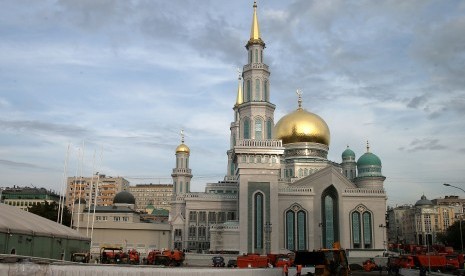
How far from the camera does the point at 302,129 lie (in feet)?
237

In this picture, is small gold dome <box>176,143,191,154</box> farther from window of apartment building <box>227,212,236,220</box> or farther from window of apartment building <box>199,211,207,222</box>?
window of apartment building <box>227,212,236,220</box>

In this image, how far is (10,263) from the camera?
1292 cm

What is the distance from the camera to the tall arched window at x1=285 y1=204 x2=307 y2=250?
61.2 metres

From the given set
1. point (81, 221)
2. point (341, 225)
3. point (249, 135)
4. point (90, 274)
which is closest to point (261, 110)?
point (249, 135)

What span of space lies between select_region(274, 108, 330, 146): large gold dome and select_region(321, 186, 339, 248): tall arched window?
10.3m

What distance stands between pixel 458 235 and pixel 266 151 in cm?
4622

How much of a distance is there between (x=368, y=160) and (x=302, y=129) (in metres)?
11.2

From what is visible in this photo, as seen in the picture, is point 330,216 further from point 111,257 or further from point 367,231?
point 111,257

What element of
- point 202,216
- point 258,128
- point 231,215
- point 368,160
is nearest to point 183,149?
point 202,216

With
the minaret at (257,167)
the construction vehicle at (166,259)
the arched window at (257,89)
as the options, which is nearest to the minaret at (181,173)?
the minaret at (257,167)

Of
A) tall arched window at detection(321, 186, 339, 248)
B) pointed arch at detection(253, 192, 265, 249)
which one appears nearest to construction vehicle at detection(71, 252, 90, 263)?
pointed arch at detection(253, 192, 265, 249)

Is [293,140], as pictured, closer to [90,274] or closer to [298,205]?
[298,205]

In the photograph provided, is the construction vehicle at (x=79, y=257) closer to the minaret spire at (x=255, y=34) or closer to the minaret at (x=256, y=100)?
the minaret at (x=256, y=100)

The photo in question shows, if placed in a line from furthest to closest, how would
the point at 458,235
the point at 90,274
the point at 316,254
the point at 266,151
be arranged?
the point at 458,235 < the point at 266,151 < the point at 316,254 < the point at 90,274
